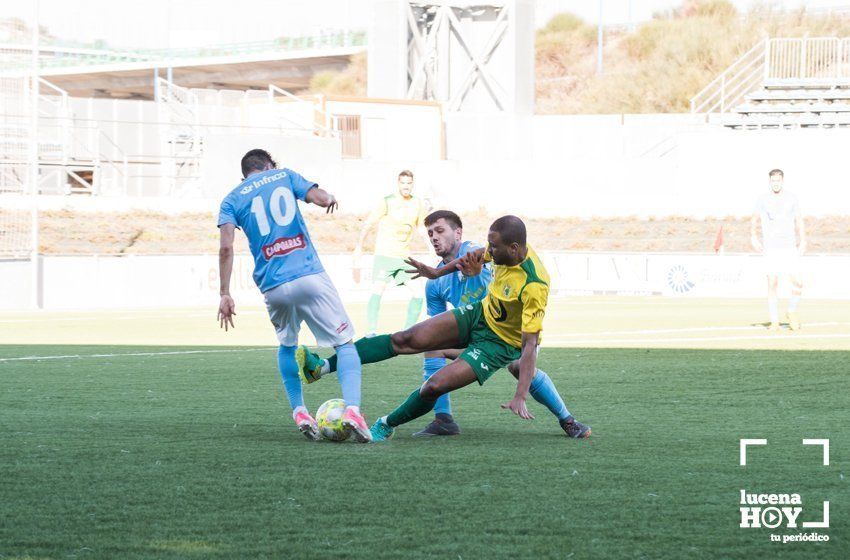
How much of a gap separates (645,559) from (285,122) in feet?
143

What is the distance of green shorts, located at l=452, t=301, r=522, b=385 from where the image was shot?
25.2 ft

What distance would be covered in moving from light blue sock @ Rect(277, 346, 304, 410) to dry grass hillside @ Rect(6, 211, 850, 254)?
1066 inches

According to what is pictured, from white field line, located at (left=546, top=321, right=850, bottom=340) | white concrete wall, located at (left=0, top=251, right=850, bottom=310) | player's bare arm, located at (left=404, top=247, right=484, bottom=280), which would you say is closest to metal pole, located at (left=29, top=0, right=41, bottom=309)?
white concrete wall, located at (left=0, top=251, right=850, bottom=310)

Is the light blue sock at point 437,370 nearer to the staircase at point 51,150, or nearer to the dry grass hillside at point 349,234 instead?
the staircase at point 51,150

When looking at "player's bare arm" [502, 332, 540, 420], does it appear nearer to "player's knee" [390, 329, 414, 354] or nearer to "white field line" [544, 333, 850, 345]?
"player's knee" [390, 329, 414, 354]

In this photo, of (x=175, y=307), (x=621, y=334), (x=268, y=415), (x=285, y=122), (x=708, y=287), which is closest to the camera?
(x=268, y=415)

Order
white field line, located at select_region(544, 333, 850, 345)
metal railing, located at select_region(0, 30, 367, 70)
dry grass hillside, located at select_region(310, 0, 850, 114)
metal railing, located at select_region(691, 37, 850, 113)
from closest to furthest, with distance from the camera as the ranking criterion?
white field line, located at select_region(544, 333, 850, 345) < metal railing, located at select_region(691, 37, 850, 113) < dry grass hillside, located at select_region(310, 0, 850, 114) < metal railing, located at select_region(0, 30, 367, 70)

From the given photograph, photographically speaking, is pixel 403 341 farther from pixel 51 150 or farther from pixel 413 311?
pixel 51 150

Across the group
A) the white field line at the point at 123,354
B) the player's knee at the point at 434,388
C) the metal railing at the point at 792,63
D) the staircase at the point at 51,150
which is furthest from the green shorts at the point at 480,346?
the metal railing at the point at 792,63

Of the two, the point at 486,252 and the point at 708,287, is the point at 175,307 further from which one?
the point at 486,252

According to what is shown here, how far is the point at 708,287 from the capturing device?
3055 cm

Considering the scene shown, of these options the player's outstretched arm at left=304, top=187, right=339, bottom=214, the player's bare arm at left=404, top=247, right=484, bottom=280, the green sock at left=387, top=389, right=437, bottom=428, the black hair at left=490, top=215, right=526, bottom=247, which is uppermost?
the player's outstretched arm at left=304, top=187, right=339, bottom=214

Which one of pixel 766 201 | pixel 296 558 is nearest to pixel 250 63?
pixel 766 201

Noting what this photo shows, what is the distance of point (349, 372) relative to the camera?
8047 mm
